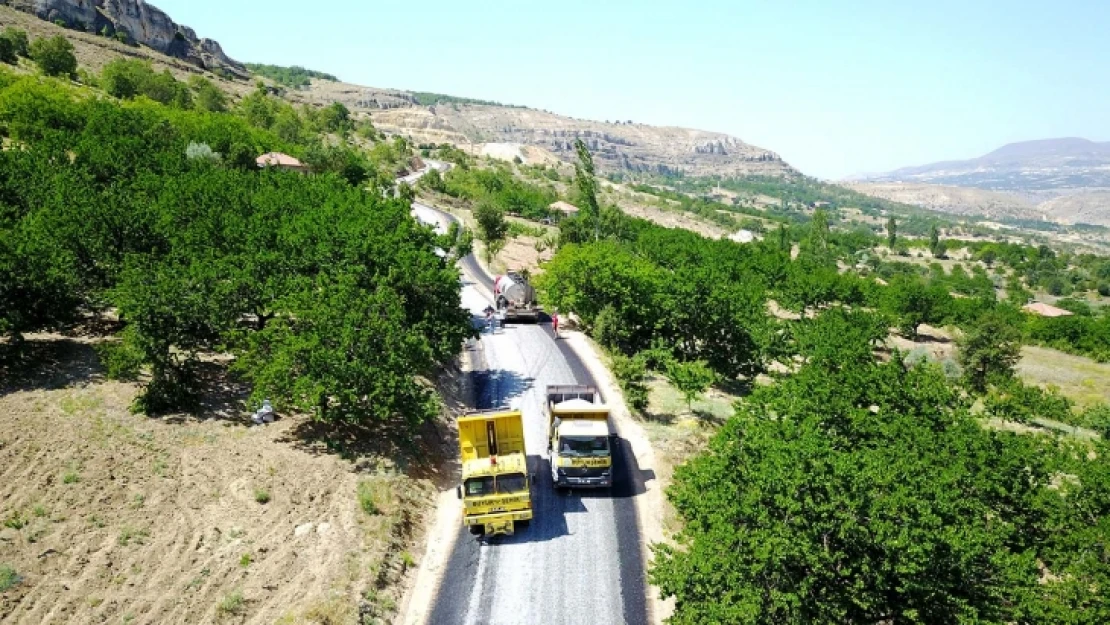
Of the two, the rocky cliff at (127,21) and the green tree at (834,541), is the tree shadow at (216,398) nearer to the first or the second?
the green tree at (834,541)

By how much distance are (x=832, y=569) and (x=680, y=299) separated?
28.3 m

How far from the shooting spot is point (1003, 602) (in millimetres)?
17688

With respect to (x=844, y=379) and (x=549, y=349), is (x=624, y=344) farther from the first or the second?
(x=844, y=379)

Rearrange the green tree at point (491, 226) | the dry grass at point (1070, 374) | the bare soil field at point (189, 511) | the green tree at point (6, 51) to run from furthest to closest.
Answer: the green tree at point (6, 51) < the green tree at point (491, 226) < the dry grass at point (1070, 374) < the bare soil field at point (189, 511)

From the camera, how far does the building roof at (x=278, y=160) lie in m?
72.2

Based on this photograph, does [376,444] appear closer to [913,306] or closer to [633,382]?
[633,382]

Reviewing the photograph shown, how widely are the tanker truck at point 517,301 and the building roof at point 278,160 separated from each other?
3730cm

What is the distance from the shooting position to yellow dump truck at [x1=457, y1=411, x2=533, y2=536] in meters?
22.8

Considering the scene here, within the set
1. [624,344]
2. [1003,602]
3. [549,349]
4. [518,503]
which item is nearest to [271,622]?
[518,503]

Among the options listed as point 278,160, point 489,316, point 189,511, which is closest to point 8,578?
point 189,511

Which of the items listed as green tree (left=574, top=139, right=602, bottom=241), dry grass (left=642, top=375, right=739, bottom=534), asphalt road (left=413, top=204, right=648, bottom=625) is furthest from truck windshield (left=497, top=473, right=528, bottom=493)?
green tree (left=574, top=139, right=602, bottom=241)

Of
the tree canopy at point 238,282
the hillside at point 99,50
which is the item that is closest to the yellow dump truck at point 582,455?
the tree canopy at point 238,282

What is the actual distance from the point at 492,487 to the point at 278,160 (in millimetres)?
64353

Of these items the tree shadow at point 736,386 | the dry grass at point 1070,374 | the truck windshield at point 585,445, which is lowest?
the dry grass at point 1070,374
